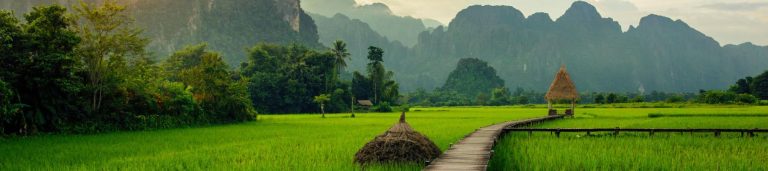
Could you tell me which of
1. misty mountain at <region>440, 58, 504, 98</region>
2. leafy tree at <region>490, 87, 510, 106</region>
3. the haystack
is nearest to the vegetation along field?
the haystack

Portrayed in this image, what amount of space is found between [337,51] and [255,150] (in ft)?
156

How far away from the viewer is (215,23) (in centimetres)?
11275

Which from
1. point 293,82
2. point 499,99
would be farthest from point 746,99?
point 293,82

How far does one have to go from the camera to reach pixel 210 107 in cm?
2558

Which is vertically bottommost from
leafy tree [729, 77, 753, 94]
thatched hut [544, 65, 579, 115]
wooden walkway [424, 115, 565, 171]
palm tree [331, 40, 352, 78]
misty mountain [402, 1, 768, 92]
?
wooden walkway [424, 115, 565, 171]

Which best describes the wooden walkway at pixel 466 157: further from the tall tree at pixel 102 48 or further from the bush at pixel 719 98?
the bush at pixel 719 98

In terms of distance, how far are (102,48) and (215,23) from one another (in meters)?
97.7

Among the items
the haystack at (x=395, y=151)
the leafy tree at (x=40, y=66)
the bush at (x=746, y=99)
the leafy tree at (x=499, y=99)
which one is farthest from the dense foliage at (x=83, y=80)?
the leafy tree at (x=499, y=99)

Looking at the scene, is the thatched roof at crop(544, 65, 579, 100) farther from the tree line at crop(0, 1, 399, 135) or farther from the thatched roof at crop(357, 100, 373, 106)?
the thatched roof at crop(357, 100, 373, 106)

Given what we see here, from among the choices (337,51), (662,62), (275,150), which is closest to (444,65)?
(662,62)

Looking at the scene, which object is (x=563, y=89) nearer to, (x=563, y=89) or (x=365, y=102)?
(x=563, y=89)

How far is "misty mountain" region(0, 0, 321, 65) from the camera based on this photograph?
355 ft

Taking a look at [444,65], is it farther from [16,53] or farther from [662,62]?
[16,53]

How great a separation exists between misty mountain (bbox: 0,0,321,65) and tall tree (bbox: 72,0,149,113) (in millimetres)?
86673
